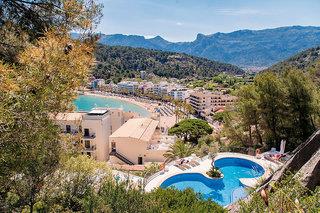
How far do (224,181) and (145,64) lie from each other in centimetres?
14869

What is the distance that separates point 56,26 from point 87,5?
666 mm

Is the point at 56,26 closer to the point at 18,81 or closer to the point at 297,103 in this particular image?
the point at 18,81

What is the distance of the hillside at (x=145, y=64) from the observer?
141625 mm

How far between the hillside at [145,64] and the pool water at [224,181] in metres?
108

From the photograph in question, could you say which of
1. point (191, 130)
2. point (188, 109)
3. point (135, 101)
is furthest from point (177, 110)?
point (135, 101)

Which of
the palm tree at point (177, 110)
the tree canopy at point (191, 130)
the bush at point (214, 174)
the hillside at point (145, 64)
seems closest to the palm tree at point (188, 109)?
the palm tree at point (177, 110)

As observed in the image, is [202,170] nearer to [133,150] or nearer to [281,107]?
[281,107]

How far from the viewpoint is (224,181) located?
18.6 meters

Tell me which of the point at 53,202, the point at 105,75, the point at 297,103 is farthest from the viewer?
the point at 105,75

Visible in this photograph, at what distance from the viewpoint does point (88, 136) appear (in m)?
29.6

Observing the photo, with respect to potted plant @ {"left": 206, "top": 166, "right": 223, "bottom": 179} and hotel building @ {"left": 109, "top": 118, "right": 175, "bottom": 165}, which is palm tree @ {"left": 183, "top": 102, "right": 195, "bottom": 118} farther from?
potted plant @ {"left": 206, "top": 166, "right": 223, "bottom": 179}

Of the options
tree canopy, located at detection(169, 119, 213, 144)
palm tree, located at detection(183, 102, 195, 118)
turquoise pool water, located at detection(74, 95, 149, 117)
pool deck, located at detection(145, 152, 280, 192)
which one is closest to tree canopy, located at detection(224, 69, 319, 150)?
pool deck, located at detection(145, 152, 280, 192)

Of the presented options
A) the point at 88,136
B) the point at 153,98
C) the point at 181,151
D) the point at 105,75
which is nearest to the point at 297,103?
the point at 181,151

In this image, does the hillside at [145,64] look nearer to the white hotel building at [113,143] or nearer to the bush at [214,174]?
the white hotel building at [113,143]
